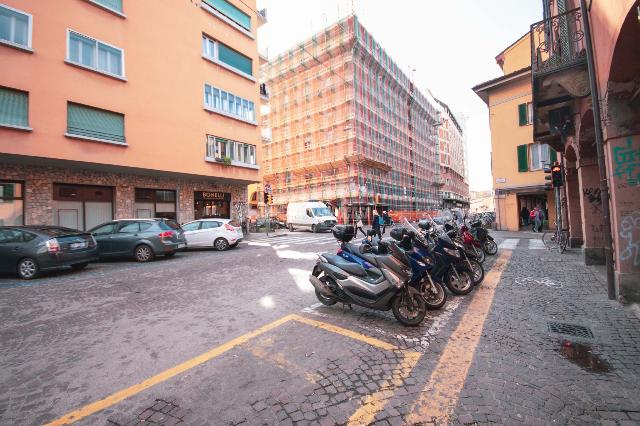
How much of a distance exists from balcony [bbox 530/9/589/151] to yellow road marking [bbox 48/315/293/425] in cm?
775

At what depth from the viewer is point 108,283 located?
7.20 meters

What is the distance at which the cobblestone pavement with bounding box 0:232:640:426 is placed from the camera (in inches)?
94.3

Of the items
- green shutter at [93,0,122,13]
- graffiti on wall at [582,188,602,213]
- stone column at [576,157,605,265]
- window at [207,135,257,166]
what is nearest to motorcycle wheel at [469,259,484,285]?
stone column at [576,157,605,265]

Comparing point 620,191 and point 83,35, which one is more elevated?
point 83,35

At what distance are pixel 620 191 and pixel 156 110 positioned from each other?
17.8 meters

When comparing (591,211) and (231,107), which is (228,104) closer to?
(231,107)

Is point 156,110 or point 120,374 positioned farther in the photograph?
point 156,110

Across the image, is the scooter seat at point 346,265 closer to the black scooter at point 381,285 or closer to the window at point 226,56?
the black scooter at point 381,285

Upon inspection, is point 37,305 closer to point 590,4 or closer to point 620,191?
point 620,191

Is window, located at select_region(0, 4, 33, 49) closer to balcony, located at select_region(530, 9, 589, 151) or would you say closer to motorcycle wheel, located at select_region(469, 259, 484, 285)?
motorcycle wheel, located at select_region(469, 259, 484, 285)

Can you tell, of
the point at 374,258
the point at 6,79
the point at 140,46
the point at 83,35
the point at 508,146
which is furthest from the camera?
the point at 508,146

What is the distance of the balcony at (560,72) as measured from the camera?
635cm

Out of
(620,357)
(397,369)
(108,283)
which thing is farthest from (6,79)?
(620,357)

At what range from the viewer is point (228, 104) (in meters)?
19.4
